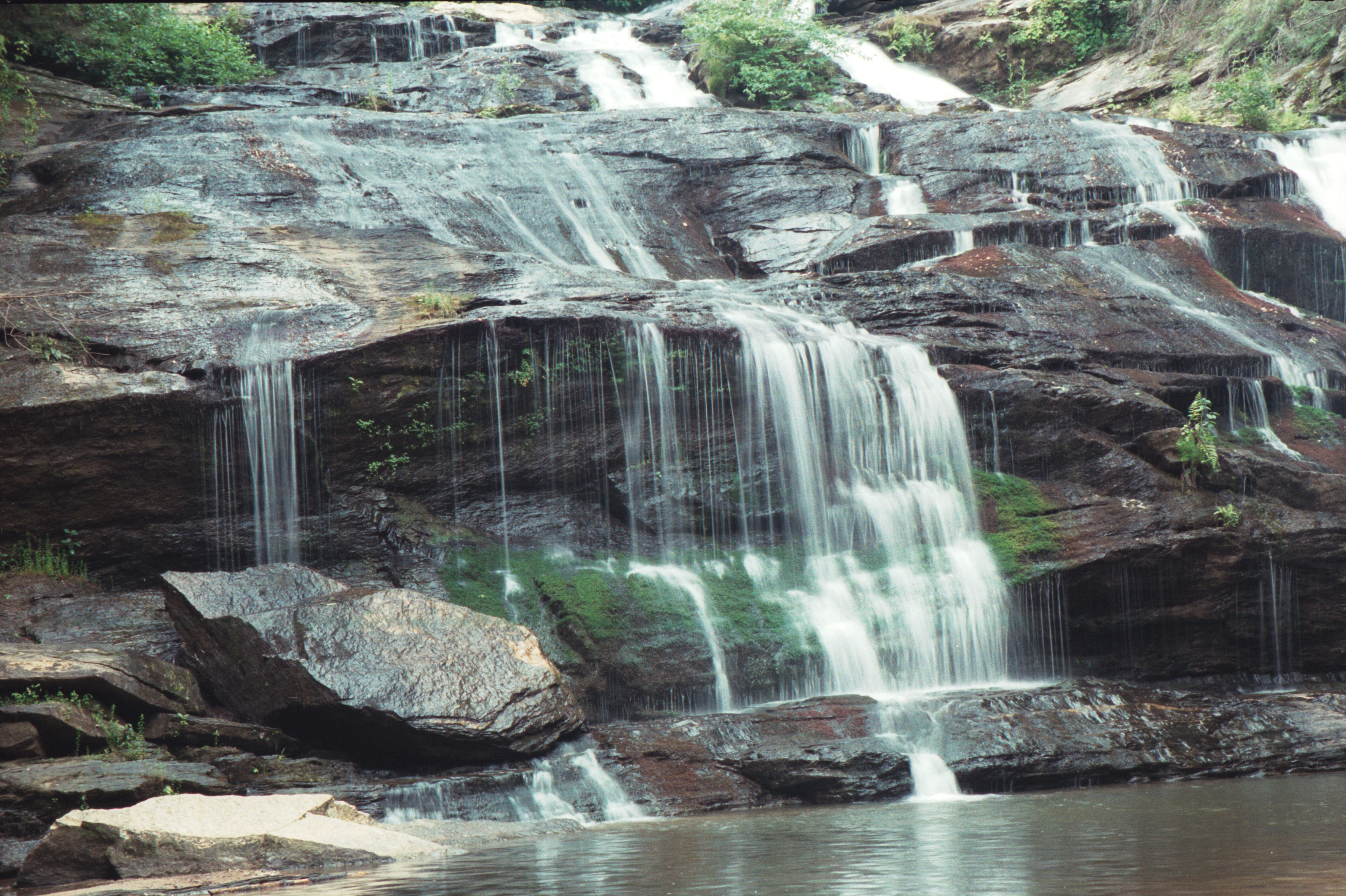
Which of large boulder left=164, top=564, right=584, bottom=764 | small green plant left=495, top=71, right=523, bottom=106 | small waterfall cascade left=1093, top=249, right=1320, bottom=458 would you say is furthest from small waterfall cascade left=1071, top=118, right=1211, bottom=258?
large boulder left=164, top=564, right=584, bottom=764

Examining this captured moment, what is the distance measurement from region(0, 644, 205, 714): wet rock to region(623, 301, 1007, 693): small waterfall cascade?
17.5 feet

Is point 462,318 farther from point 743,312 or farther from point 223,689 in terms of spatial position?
point 223,689

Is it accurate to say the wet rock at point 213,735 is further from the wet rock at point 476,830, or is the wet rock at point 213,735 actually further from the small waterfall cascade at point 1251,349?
A: the small waterfall cascade at point 1251,349

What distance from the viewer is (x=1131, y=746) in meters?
9.80

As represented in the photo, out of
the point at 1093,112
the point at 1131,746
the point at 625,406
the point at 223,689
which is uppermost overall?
the point at 1093,112

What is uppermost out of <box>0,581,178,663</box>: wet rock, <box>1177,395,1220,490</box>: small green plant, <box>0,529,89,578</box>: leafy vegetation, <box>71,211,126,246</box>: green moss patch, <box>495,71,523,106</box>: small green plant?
<box>495,71,523,106</box>: small green plant

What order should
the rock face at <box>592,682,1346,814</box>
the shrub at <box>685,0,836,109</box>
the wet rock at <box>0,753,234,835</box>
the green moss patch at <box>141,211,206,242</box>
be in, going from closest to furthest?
the wet rock at <box>0,753,234,835</box>
the rock face at <box>592,682,1346,814</box>
the green moss patch at <box>141,211,206,242</box>
the shrub at <box>685,0,836,109</box>

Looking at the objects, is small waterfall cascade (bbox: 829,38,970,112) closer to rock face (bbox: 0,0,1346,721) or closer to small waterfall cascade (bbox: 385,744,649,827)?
rock face (bbox: 0,0,1346,721)

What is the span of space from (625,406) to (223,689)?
5.30 m

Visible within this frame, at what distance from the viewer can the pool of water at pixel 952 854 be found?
482cm

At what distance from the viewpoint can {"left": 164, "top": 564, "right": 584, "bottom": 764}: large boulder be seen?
8.74 meters

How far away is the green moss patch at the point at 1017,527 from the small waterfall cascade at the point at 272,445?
7.72 meters

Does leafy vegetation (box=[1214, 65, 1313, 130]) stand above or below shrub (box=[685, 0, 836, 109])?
below

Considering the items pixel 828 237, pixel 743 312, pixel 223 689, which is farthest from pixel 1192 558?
pixel 223 689
